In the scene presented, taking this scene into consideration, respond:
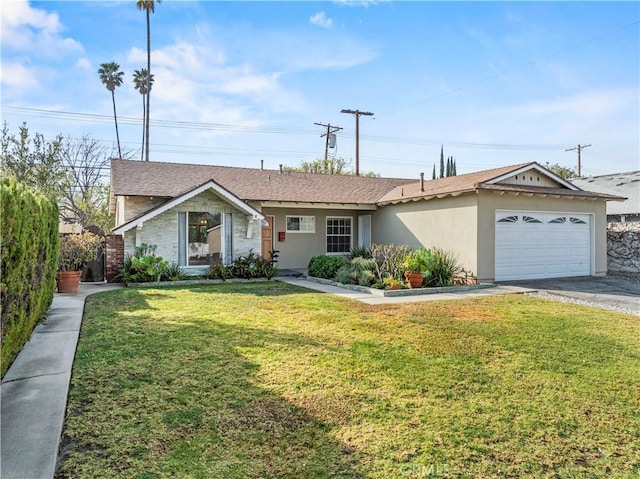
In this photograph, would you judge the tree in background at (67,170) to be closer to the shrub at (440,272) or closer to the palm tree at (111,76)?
the palm tree at (111,76)

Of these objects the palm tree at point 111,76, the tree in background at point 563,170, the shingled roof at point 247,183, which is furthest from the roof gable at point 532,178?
the tree in background at point 563,170

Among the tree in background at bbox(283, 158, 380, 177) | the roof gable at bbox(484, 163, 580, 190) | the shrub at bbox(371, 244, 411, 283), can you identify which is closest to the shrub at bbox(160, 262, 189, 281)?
the shrub at bbox(371, 244, 411, 283)

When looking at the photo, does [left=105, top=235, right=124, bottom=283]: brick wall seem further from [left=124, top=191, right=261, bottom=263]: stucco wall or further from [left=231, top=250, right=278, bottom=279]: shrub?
[left=231, top=250, right=278, bottom=279]: shrub

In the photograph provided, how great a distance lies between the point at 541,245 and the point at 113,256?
14.8 meters

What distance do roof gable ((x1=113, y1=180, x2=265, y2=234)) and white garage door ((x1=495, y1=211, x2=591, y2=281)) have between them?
8.52 metres

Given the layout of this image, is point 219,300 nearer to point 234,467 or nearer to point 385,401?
point 385,401

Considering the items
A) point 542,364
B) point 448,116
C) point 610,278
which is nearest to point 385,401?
point 542,364

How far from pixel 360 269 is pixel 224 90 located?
939 cm

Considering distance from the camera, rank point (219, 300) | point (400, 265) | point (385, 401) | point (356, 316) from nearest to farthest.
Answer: point (385, 401) < point (356, 316) < point (219, 300) < point (400, 265)

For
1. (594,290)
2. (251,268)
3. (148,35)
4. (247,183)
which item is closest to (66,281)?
(251,268)

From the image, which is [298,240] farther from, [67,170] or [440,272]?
[67,170]

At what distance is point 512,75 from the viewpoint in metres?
18.3

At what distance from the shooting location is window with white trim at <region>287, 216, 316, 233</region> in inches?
734

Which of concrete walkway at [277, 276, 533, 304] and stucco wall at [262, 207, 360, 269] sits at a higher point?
stucco wall at [262, 207, 360, 269]
